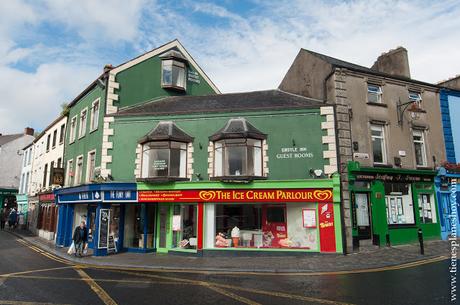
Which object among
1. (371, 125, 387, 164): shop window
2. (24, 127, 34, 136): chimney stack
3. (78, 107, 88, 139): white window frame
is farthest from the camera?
(24, 127, 34, 136): chimney stack

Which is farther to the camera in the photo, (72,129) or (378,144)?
(72,129)

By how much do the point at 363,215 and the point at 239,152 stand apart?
6.89 m

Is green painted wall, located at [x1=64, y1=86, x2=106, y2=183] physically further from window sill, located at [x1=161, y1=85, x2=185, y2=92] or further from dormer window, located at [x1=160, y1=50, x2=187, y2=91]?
dormer window, located at [x1=160, y1=50, x2=187, y2=91]

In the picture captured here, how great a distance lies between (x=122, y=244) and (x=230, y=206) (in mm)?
6274

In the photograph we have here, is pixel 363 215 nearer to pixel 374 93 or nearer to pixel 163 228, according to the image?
pixel 374 93

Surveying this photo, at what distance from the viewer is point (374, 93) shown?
1725 cm

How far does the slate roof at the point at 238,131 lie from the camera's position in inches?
586

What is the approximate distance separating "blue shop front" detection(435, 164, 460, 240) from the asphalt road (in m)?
7.27

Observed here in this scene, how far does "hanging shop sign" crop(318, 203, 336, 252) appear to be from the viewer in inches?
544

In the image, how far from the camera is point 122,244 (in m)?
16.5

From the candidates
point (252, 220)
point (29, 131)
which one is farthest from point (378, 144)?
point (29, 131)

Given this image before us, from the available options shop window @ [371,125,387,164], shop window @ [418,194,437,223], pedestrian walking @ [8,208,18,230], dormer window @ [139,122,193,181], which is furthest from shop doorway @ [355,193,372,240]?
pedestrian walking @ [8,208,18,230]

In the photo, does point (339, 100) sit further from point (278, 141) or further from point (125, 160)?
Result: point (125, 160)

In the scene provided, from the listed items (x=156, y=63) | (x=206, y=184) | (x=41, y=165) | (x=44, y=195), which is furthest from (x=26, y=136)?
(x=206, y=184)
